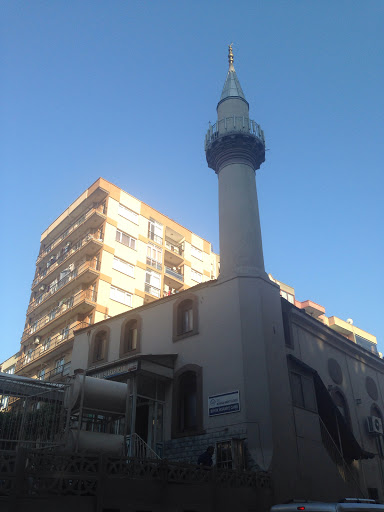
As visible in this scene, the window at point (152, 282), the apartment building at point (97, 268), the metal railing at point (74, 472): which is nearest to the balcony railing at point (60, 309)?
the apartment building at point (97, 268)

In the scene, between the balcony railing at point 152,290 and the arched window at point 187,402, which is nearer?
the arched window at point 187,402

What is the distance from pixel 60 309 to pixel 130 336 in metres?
15.5

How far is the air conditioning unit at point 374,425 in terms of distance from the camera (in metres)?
22.8

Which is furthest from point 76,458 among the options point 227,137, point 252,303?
point 227,137

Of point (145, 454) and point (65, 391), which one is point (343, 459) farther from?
point (65, 391)

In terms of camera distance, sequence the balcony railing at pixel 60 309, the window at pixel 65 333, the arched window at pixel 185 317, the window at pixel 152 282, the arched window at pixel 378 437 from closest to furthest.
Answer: the arched window at pixel 185 317 < the arched window at pixel 378 437 < the balcony railing at pixel 60 309 < the window at pixel 65 333 < the window at pixel 152 282

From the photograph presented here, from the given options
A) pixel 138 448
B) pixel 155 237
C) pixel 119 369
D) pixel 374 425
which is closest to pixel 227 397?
pixel 138 448

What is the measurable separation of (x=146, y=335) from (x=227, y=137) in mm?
9770

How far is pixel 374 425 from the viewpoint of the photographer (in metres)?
22.9

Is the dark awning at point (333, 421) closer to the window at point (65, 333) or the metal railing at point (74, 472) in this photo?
the metal railing at point (74, 472)

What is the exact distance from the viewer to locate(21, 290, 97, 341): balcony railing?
107 ft

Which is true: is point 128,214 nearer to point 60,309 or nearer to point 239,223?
point 60,309

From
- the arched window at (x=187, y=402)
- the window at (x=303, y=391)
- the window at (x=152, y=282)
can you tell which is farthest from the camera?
the window at (x=152, y=282)

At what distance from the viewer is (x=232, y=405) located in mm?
15711
